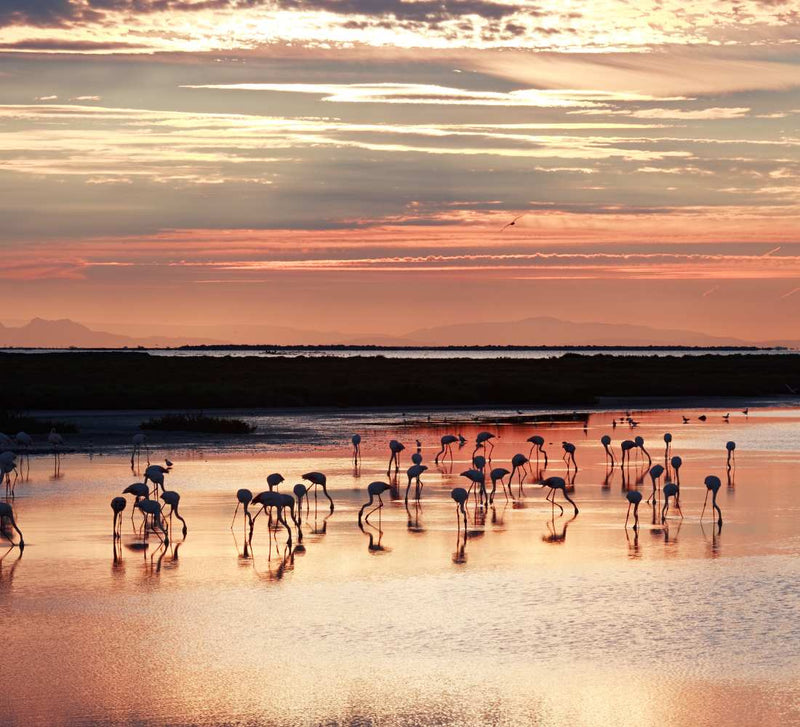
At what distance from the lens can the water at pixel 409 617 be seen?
9312 millimetres

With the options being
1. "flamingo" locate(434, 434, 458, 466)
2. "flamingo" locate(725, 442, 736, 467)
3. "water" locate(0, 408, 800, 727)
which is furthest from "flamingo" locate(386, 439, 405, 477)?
"flamingo" locate(725, 442, 736, 467)

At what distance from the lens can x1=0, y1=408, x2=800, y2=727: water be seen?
931 centimetres

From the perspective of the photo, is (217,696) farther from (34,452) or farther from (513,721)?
(34,452)

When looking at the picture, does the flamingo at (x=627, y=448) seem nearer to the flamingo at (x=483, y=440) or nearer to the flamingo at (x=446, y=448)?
the flamingo at (x=483, y=440)

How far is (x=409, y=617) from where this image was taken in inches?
473

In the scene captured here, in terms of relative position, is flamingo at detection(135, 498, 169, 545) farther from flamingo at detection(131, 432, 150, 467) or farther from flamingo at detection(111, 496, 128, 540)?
flamingo at detection(131, 432, 150, 467)

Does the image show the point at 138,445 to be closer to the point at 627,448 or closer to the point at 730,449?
the point at 627,448

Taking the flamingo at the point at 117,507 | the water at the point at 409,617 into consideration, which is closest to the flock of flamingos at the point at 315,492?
the flamingo at the point at 117,507

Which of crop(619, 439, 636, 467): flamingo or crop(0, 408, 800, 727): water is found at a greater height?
crop(619, 439, 636, 467): flamingo

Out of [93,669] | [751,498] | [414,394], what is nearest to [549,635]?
[93,669]

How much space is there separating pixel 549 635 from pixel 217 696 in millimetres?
3347

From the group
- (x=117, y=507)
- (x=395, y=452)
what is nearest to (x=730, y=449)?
(x=395, y=452)

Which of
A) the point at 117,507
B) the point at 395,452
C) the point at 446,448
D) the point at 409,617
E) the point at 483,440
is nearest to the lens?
the point at 409,617

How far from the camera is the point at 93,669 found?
10.2m
